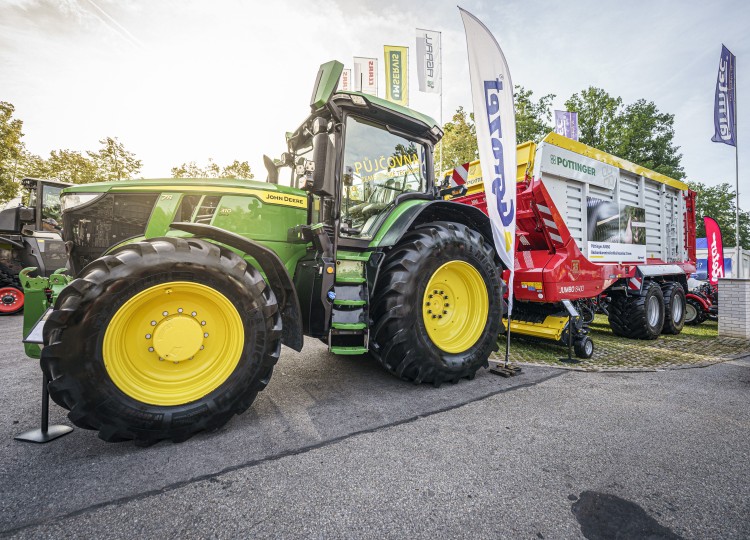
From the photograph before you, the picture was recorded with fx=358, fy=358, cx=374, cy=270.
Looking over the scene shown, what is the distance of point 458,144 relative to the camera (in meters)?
18.7

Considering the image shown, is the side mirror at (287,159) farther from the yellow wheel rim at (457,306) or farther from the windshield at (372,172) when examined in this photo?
the yellow wheel rim at (457,306)

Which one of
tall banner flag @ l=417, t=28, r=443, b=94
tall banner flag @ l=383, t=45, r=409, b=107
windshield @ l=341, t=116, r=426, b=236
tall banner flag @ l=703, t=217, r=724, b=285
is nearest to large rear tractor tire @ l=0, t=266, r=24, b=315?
windshield @ l=341, t=116, r=426, b=236

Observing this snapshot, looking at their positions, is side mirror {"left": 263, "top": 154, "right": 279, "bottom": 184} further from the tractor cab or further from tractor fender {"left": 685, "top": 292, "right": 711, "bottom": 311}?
tractor fender {"left": 685, "top": 292, "right": 711, "bottom": 311}

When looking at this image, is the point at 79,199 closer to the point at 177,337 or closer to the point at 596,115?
the point at 177,337

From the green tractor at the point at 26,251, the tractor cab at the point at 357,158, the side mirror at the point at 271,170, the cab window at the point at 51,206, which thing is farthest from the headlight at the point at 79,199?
the green tractor at the point at 26,251

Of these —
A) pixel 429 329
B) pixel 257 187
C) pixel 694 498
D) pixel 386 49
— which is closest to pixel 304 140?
pixel 257 187

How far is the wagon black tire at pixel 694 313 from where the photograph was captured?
24.9 ft

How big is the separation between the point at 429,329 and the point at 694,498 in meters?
1.94

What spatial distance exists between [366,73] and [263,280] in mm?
14262

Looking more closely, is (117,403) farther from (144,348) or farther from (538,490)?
(538,490)

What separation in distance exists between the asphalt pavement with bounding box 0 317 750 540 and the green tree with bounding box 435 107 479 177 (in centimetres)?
1704

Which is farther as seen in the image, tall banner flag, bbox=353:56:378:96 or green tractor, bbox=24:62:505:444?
tall banner flag, bbox=353:56:378:96

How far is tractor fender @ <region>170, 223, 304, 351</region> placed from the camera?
8.03 feet

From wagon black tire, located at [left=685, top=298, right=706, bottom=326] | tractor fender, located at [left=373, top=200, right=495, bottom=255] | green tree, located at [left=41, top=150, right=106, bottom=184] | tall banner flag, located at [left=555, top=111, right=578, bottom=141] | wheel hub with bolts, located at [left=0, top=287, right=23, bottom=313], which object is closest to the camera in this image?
tractor fender, located at [left=373, top=200, right=495, bottom=255]
